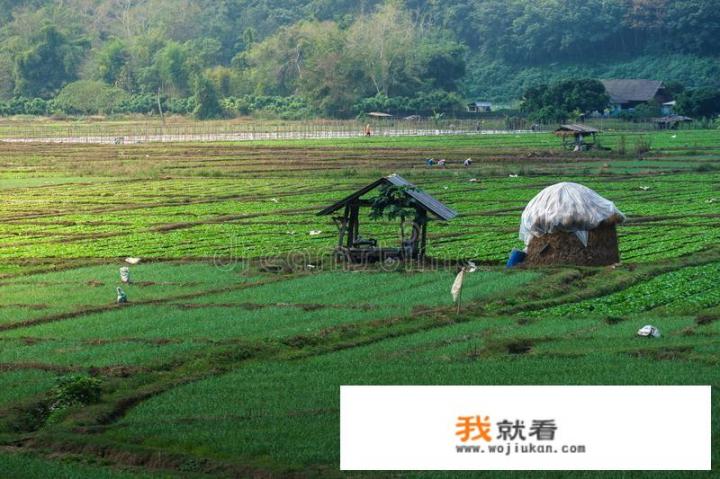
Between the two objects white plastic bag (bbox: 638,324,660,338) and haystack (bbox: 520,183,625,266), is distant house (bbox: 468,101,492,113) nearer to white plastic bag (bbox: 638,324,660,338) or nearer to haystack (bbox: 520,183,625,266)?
haystack (bbox: 520,183,625,266)

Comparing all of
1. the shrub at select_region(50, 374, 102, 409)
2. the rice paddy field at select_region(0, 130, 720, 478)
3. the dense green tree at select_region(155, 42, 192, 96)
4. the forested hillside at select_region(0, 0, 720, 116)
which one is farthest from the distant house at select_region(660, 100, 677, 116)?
the shrub at select_region(50, 374, 102, 409)

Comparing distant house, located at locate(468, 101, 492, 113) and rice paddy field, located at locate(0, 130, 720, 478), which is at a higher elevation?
rice paddy field, located at locate(0, 130, 720, 478)

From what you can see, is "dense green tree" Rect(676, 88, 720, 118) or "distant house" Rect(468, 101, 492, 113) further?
"distant house" Rect(468, 101, 492, 113)

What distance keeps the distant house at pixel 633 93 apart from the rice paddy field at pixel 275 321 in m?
48.1

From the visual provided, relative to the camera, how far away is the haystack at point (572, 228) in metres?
25.3

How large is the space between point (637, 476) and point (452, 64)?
90570mm

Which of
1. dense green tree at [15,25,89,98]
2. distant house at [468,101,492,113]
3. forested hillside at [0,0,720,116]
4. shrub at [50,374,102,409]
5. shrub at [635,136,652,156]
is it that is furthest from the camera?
dense green tree at [15,25,89,98]

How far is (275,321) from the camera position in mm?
20000

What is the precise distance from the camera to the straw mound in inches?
1006

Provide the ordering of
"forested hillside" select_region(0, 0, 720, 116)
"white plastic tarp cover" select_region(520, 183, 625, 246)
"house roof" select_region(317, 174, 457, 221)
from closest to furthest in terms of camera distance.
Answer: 1. "house roof" select_region(317, 174, 457, 221)
2. "white plastic tarp cover" select_region(520, 183, 625, 246)
3. "forested hillside" select_region(0, 0, 720, 116)

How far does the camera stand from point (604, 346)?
1770cm

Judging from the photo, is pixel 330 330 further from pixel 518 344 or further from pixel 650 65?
pixel 650 65

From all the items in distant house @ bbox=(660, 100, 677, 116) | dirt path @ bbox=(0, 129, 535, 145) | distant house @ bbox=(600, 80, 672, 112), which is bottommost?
dirt path @ bbox=(0, 129, 535, 145)

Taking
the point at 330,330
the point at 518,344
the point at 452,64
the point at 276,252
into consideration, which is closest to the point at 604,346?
the point at 518,344
